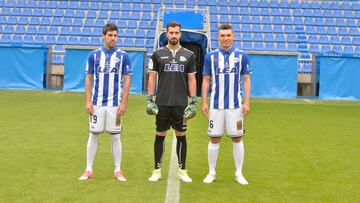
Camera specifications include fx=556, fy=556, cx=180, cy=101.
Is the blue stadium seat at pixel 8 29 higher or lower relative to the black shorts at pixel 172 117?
higher

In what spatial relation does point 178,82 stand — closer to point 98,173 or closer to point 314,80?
point 98,173

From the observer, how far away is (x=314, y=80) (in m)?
21.5

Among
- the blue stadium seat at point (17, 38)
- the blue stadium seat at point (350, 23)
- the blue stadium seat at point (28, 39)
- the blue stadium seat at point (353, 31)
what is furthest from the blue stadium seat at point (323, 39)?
the blue stadium seat at point (17, 38)

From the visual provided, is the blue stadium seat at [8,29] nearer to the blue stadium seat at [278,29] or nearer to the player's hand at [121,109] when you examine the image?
the blue stadium seat at [278,29]

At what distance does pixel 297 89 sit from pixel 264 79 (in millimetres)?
1891

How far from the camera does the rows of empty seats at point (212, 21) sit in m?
25.8

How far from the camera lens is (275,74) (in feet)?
67.3

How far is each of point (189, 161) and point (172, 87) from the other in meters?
1.60

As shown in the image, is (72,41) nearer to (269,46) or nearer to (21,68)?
(21,68)

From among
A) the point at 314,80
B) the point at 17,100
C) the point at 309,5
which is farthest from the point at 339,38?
the point at 17,100

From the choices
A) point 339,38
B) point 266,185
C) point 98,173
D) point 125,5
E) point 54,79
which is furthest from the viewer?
point 125,5

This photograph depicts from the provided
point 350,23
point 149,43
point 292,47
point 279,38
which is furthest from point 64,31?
point 350,23

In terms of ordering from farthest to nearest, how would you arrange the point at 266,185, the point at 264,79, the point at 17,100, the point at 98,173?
the point at 264,79 → the point at 17,100 → the point at 98,173 → the point at 266,185

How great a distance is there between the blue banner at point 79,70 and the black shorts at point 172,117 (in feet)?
46.5
